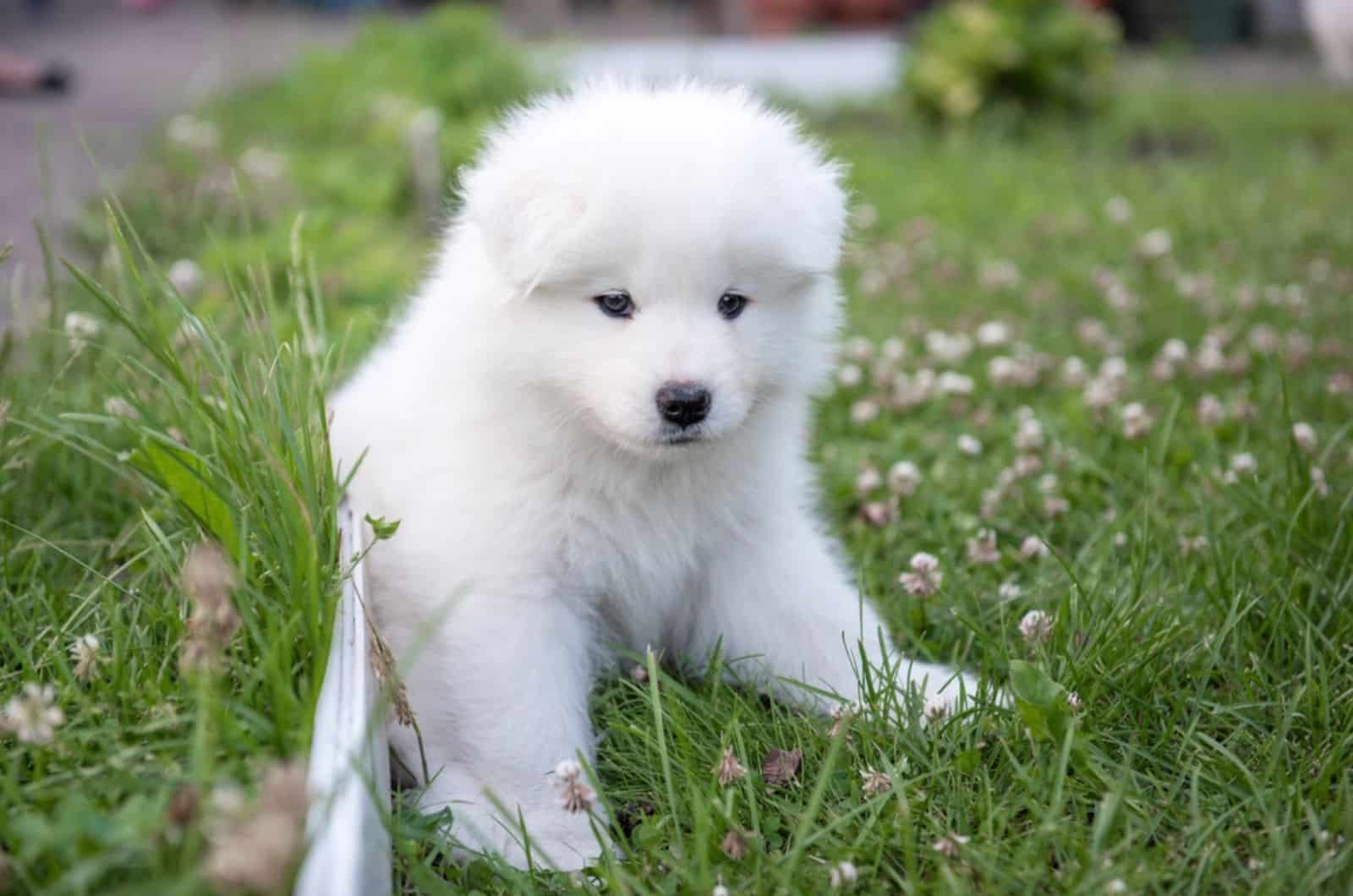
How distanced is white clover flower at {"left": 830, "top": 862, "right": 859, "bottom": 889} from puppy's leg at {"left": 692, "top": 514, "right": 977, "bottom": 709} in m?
0.62

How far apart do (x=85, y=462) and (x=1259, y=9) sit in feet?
→ 43.9

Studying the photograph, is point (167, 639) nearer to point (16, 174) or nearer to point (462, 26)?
point (16, 174)

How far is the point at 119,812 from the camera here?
5.17 ft

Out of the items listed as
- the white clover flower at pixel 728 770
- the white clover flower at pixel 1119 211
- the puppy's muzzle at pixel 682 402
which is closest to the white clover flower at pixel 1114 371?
the puppy's muzzle at pixel 682 402

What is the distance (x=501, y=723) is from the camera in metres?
2.20

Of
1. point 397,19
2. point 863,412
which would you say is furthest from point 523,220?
point 397,19

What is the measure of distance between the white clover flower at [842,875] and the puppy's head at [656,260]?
2.43ft

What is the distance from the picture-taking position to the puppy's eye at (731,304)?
2258 mm

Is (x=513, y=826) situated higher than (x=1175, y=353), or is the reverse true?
(x=1175, y=353)

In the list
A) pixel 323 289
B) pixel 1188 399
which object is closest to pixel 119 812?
pixel 323 289

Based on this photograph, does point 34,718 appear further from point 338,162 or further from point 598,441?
point 338,162

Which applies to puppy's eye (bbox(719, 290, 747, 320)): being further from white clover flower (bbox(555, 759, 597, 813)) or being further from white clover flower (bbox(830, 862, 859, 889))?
white clover flower (bbox(830, 862, 859, 889))

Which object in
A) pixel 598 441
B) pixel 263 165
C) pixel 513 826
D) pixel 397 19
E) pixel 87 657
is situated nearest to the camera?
pixel 87 657

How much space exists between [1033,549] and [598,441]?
1.17 m
